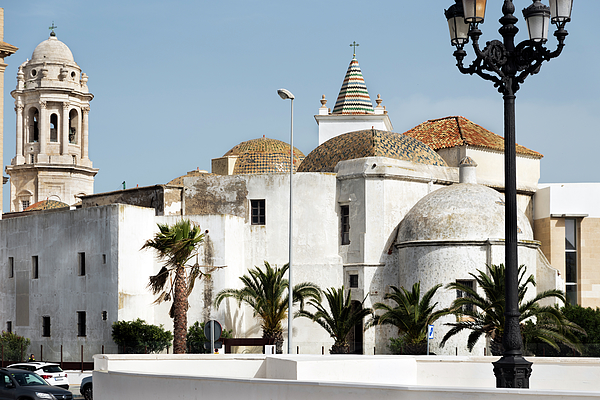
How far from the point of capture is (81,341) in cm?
3250

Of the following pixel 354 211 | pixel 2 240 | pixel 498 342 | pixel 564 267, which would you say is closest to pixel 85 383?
pixel 498 342

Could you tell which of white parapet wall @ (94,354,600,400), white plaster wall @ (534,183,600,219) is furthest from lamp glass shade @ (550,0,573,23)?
white plaster wall @ (534,183,600,219)

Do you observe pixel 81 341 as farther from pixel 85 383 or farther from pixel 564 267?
pixel 564 267

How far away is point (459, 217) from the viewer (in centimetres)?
3044

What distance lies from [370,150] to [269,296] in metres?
7.81

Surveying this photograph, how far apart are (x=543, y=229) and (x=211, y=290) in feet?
49.9

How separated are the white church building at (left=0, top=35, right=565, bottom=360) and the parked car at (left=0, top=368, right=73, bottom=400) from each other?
41.1 ft

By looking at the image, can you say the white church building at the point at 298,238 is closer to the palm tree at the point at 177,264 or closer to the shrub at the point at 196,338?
the shrub at the point at 196,338

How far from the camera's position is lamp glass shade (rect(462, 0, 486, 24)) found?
1178 cm

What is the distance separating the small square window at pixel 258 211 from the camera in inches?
1348

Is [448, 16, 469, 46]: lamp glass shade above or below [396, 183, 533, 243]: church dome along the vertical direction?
above

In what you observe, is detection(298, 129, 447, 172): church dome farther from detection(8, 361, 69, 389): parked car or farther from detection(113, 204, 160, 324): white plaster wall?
detection(8, 361, 69, 389): parked car

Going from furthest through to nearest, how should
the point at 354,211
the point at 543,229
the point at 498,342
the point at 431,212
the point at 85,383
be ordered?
the point at 543,229, the point at 354,211, the point at 431,212, the point at 498,342, the point at 85,383

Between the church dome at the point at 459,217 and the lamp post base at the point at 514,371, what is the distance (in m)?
19.3
